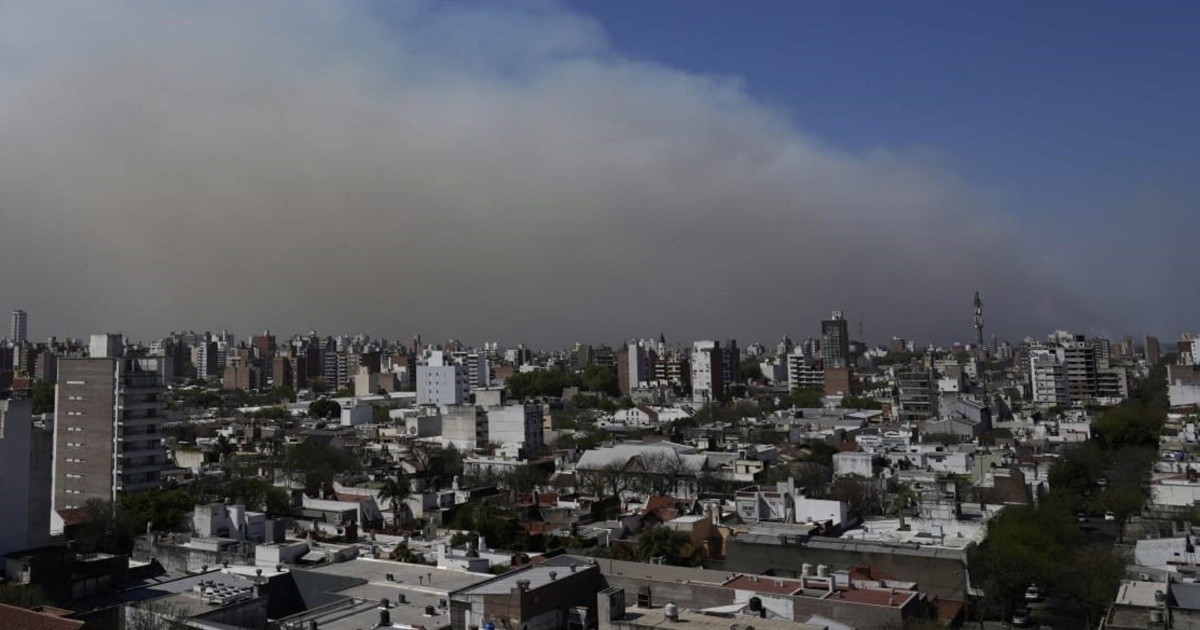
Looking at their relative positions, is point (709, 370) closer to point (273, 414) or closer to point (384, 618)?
point (273, 414)

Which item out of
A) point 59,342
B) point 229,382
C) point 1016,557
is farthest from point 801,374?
point 59,342

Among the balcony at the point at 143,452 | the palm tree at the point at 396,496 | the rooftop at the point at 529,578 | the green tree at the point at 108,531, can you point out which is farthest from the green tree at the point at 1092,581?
the balcony at the point at 143,452

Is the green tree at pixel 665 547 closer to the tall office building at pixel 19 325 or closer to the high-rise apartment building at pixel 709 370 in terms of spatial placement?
the high-rise apartment building at pixel 709 370

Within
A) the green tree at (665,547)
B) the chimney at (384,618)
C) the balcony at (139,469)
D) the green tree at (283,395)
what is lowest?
the green tree at (665,547)

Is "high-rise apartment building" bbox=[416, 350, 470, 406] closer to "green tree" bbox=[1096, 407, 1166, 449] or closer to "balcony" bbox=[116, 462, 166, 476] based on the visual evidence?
"balcony" bbox=[116, 462, 166, 476]

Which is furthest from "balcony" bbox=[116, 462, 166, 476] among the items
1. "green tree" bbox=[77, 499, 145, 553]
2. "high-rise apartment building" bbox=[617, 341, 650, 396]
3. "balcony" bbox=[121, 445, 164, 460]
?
"high-rise apartment building" bbox=[617, 341, 650, 396]
